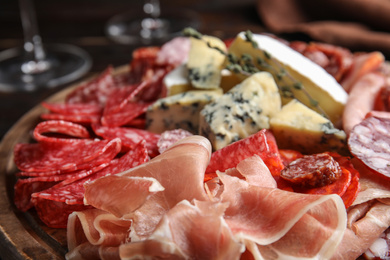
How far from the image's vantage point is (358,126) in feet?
4.40

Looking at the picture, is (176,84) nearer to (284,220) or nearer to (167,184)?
(167,184)

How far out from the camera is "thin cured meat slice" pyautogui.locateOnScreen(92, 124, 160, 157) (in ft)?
4.83

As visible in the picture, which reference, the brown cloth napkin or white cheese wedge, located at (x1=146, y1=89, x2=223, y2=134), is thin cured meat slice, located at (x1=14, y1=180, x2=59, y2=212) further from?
the brown cloth napkin

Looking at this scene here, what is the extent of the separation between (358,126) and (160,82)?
31.4 inches

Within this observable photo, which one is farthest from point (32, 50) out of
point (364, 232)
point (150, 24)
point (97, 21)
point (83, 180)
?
point (364, 232)

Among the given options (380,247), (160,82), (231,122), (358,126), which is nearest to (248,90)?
(231,122)

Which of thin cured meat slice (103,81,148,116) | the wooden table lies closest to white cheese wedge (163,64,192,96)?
thin cured meat slice (103,81,148,116)

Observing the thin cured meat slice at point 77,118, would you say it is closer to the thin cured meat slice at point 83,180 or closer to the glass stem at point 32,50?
the thin cured meat slice at point 83,180

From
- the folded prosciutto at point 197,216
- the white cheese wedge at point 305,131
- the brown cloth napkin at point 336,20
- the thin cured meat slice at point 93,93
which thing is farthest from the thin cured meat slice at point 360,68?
the thin cured meat slice at point 93,93

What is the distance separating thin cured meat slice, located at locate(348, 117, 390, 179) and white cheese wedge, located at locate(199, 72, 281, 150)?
273 mm

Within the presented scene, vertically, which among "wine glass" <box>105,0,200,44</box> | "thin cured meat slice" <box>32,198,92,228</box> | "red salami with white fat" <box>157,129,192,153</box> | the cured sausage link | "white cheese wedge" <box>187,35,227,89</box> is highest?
"white cheese wedge" <box>187,35,227,89</box>

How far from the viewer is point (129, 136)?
59.9 inches

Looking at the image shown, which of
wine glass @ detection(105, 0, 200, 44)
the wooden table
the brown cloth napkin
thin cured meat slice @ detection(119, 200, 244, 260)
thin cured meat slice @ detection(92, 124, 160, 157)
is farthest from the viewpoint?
wine glass @ detection(105, 0, 200, 44)

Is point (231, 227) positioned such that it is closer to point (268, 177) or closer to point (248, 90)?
point (268, 177)
